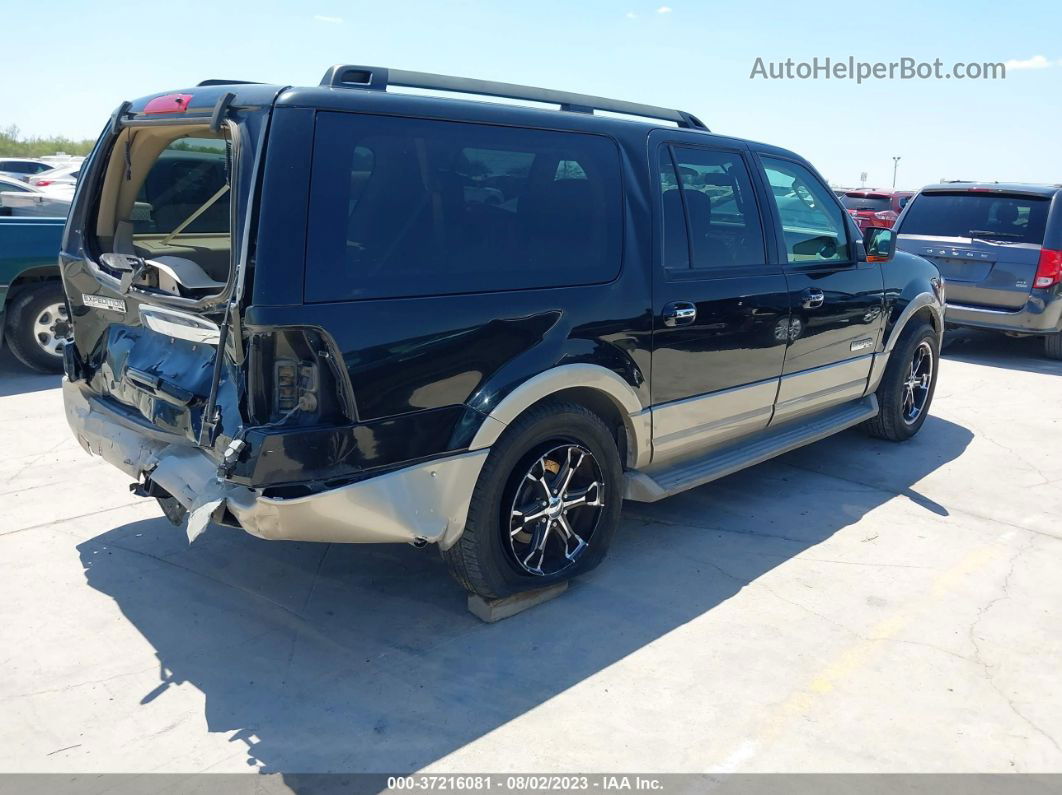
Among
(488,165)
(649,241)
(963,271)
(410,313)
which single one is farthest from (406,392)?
(963,271)

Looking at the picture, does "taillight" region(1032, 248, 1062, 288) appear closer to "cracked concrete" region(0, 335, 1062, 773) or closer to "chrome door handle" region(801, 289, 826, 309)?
"cracked concrete" region(0, 335, 1062, 773)

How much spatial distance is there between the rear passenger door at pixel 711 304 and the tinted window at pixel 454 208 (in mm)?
386

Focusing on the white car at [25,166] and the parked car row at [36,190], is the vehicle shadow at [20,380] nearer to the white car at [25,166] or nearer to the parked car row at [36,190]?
the parked car row at [36,190]

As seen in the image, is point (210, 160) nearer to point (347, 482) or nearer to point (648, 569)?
point (347, 482)

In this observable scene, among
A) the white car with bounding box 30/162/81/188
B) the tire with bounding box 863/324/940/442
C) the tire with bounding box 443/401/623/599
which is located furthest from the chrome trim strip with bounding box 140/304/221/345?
the white car with bounding box 30/162/81/188

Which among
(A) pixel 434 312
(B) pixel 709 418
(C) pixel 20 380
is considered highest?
(A) pixel 434 312

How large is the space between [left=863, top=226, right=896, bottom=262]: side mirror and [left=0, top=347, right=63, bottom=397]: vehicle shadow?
624 cm

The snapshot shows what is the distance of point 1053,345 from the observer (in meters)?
9.40

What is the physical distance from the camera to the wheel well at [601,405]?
3.69m

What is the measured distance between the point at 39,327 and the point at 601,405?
219 inches

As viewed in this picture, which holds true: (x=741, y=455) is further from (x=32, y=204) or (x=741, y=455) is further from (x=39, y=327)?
(x=32, y=204)

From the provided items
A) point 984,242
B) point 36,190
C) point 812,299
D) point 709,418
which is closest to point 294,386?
point 709,418

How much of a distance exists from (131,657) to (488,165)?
Result: 2305mm

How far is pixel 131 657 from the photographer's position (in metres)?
3.36
